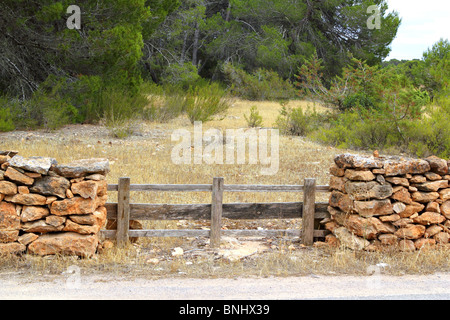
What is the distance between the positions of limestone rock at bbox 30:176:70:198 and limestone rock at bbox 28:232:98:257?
511 mm

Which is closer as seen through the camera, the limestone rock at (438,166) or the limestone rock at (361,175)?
the limestone rock at (361,175)

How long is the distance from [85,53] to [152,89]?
6.21m

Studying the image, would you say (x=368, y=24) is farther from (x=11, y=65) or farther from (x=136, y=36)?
(x=11, y=65)

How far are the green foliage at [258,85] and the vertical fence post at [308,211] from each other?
21.4m

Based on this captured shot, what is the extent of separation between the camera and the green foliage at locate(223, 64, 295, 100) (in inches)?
1093

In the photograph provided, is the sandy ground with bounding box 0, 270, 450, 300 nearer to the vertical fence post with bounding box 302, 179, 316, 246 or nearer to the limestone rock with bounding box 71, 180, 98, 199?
the limestone rock with bounding box 71, 180, 98, 199

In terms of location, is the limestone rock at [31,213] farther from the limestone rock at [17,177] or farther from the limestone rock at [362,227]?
the limestone rock at [362,227]

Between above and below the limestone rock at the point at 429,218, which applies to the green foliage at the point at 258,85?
above

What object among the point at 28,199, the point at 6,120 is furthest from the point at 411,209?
the point at 6,120

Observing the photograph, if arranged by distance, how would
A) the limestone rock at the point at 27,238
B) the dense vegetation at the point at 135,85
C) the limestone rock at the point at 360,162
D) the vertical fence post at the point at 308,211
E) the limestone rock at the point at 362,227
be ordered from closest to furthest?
1. the limestone rock at the point at 27,238
2. the limestone rock at the point at 362,227
3. the limestone rock at the point at 360,162
4. the vertical fence post at the point at 308,211
5. the dense vegetation at the point at 135,85

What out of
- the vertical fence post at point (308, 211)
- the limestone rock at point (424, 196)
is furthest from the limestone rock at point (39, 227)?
the limestone rock at point (424, 196)

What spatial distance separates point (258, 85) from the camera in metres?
28.0

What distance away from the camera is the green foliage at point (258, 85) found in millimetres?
27750

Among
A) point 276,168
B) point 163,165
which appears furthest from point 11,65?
point 276,168
